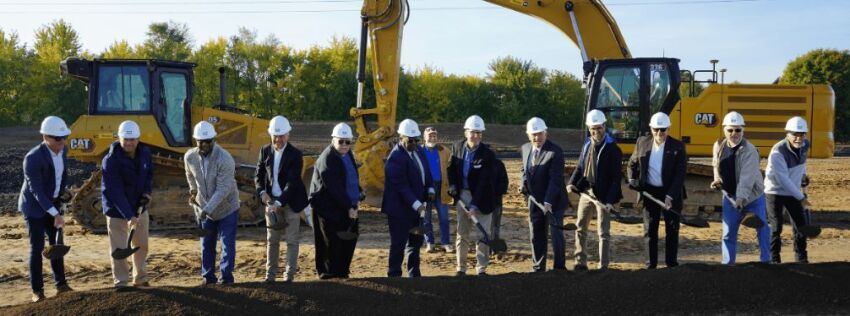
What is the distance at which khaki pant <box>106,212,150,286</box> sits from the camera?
7477mm

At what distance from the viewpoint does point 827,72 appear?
112 ft

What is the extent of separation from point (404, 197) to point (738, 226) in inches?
133

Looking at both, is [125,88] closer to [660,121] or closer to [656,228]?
[660,121]

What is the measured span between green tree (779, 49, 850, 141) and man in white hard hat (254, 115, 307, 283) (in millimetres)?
30790

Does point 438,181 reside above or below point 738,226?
above

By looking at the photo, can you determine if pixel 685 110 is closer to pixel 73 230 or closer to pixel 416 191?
pixel 416 191

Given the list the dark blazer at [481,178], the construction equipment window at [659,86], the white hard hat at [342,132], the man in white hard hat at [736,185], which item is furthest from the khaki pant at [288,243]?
the construction equipment window at [659,86]

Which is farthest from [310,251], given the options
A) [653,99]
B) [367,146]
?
[653,99]

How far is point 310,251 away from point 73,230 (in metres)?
4.36

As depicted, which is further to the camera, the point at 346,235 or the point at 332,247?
the point at 332,247

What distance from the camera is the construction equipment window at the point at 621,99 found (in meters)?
12.4

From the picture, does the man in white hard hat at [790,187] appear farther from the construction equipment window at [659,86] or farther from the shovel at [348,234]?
the shovel at [348,234]

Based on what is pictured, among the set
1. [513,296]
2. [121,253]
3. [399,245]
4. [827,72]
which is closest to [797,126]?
[513,296]

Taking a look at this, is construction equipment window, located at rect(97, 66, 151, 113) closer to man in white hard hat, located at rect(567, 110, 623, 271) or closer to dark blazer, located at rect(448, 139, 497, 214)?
dark blazer, located at rect(448, 139, 497, 214)
